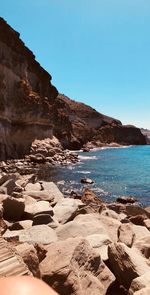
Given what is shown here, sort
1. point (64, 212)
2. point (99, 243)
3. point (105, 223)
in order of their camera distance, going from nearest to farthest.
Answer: point (99, 243) → point (105, 223) → point (64, 212)

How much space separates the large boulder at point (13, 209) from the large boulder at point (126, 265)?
171 inches

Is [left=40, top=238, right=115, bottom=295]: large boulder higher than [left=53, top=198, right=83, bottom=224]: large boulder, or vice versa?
[left=40, top=238, right=115, bottom=295]: large boulder

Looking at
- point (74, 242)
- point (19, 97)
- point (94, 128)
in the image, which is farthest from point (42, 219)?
point (94, 128)

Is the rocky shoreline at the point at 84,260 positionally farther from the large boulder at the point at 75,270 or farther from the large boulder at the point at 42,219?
the large boulder at the point at 42,219

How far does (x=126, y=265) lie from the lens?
5.49 metres

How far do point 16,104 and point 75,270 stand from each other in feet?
157

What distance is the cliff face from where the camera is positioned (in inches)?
1827

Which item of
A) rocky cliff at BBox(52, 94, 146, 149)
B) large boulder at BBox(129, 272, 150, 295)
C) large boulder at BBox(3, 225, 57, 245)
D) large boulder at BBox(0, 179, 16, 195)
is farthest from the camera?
rocky cliff at BBox(52, 94, 146, 149)

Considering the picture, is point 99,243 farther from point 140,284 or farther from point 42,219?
point 42,219

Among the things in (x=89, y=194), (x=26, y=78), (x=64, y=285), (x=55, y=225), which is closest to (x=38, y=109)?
(x=26, y=78)

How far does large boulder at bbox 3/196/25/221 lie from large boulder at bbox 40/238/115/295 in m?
3.74

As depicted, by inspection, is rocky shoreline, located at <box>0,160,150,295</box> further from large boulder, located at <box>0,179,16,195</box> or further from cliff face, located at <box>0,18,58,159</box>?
cliff face, located at <box>0,18,58,159</box>

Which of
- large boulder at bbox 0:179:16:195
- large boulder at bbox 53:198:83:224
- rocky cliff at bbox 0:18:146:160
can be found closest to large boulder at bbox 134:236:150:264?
large boulder at bbox 53:198:83:224

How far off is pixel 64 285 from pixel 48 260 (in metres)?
0.62
